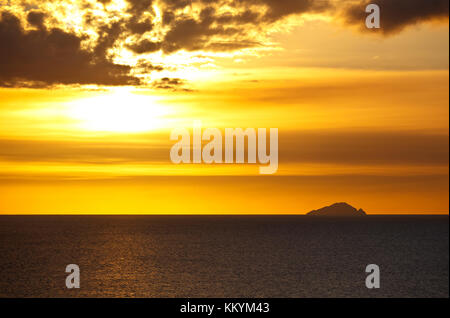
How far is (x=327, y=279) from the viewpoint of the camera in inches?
3088

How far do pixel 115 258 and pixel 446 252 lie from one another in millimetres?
89753

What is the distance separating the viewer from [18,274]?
8350 cm

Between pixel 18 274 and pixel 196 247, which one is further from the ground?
pixel 196 247

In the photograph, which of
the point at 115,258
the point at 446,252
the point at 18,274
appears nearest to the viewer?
the point at 18,274

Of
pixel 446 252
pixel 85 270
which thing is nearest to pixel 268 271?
pixel 85 270
